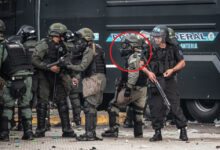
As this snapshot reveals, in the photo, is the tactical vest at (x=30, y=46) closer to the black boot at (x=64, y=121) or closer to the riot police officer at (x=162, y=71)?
the black boot at (x=64, y=121)

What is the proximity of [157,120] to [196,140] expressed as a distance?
0.88m

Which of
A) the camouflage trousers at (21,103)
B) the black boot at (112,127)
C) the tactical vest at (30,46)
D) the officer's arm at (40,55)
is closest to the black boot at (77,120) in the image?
the tactical vest at (30,46)

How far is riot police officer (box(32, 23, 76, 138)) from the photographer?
12492mm

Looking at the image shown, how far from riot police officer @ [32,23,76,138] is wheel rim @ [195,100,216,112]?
4.13 meters

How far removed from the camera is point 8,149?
432 inches

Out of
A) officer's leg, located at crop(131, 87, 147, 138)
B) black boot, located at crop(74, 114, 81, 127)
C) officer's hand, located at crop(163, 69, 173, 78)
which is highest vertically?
officer's hand, located at crop(163, 69, 173, 78)

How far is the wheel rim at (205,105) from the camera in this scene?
15836 millimetres

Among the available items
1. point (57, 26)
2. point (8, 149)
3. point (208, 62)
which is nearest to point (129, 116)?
point (208, 62)

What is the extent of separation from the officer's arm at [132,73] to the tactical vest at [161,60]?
365mm

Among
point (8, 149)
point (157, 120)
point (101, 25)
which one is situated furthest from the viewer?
point (101, 25)

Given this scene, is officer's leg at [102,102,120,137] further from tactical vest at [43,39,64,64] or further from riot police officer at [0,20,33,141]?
riot police officer at [0,20,33,141]

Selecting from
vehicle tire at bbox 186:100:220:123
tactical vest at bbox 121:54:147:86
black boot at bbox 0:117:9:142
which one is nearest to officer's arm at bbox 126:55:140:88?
tactical vest at bbox 121:54:147:86

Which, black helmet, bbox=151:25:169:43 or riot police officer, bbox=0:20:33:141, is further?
black helmet, bbox=151:25:169:43

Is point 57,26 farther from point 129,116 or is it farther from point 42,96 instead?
point 129,116
